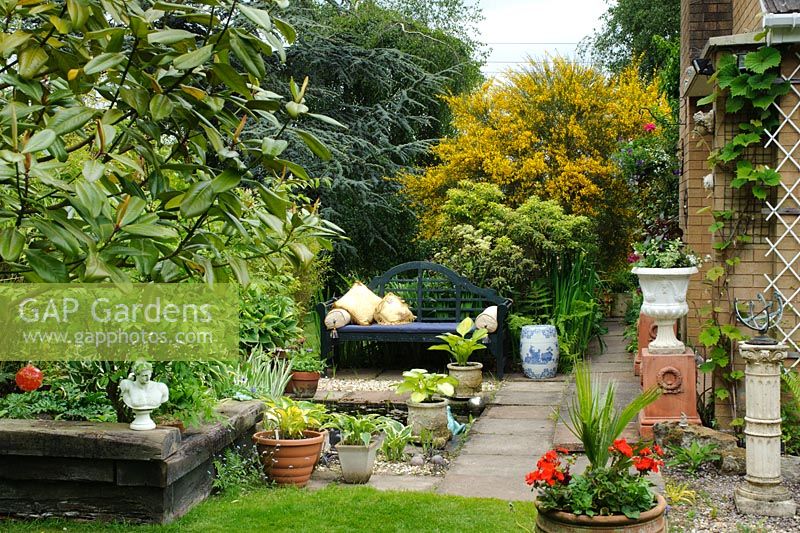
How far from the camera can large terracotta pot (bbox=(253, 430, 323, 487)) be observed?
4957 mm

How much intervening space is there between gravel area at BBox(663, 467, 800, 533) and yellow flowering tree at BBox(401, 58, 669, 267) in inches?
271

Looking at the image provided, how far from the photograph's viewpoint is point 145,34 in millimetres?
1641

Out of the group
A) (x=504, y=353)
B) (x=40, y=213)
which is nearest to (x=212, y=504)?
(x=40, y=213)

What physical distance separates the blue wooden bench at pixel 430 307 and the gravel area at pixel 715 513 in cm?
374

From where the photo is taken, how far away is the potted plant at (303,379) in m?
7.69

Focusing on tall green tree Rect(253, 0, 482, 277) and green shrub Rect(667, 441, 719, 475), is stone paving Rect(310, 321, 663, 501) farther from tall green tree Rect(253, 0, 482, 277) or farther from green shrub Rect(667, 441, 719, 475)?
tall green tree Rect(253, 0, 482, 277)

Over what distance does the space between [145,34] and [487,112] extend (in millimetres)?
10992

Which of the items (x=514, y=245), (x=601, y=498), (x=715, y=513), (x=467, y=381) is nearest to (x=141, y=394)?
(x=601, y=498)

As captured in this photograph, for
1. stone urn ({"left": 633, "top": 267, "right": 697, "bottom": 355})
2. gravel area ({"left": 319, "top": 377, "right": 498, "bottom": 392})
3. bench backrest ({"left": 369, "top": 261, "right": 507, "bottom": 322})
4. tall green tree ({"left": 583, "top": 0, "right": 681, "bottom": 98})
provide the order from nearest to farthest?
1. stone urn ({"left": 633, "top": 267, "right": 697, "bottom": 355})
2. gravel area ({"left": 319, "top": 377, "right": 498, "bottom": 392})
3. bench backrest ({"left": 369, "top": 261, "right": 507, "bottom": 322})
4. tall green tree ({"left": 583, "top": 0, "right": 681, "bottom": 98})

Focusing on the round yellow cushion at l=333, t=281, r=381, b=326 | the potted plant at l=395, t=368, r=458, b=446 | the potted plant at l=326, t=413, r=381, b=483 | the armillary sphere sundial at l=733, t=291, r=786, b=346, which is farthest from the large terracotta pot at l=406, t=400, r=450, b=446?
the round yellow cushion at l=333, t=281, r=381, b=326

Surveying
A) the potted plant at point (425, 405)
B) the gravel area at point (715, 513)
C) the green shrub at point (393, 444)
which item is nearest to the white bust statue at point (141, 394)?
the green shrub at point (393, 444)

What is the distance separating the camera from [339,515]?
4430 mm

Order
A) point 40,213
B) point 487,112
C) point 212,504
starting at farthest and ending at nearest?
point 487,112 → point 212,504 → point 40,213

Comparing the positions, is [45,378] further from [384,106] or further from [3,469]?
[384,106]
